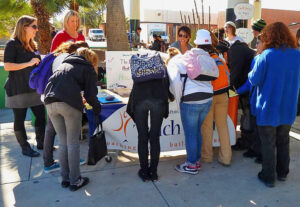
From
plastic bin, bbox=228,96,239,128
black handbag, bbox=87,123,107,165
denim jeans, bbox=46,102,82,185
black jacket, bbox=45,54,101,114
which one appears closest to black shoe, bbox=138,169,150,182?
black handbag, bbox=87,123,107,165

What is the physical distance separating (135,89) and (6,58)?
5.85ft

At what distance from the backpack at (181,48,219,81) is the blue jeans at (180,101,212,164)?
1.05 feet

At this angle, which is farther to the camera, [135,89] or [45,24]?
[45,24]

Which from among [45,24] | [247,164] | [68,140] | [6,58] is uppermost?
[45,24]

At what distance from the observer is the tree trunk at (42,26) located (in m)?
7.61

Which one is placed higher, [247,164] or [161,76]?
[161,76]

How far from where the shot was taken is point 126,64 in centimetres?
452

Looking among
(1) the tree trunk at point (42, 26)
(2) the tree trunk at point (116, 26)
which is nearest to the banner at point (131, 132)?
(2) the tree trunk at point (116, 26)

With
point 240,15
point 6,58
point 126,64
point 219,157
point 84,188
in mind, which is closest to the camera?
point 84,188

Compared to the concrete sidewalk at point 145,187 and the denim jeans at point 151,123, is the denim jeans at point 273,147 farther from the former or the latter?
the denim jeans at point 151,123

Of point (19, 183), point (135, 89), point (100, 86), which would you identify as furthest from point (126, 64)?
point (19, 183)

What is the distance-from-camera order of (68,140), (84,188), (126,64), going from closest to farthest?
1. (68,140)
2. (84,188)
3. (126,64)

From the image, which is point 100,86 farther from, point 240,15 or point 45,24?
point 240,15

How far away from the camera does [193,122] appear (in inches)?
129
